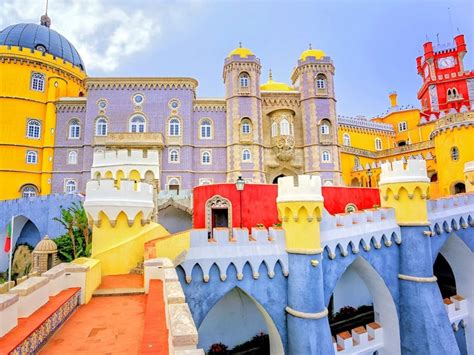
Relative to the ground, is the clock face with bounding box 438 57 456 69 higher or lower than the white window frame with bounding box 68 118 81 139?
higher

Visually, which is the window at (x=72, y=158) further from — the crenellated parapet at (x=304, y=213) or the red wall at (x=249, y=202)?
the crenellated parapet at (x=304, y=213)

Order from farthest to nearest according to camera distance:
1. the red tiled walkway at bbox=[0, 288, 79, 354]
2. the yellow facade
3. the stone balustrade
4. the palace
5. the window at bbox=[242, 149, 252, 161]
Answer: the window at bbox=[242, 149, 252, 161]
the palace
the yellow facade
the stone balustrade
the red tiled walkway at bbox=[0, 288, 79, 354]

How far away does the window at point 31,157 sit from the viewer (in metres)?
25.8

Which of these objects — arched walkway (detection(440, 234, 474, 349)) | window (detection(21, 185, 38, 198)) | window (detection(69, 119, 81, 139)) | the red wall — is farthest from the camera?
window (detection(69, 119, 81, 139))

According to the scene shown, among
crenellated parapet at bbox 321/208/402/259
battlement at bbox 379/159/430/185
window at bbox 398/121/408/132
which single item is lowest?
crenellated parapet at bbox 321/208/402/259

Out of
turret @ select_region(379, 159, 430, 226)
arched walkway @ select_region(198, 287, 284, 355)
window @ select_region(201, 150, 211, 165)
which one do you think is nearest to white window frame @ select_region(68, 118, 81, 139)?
window @ select_region(201, 150, 211, 165)

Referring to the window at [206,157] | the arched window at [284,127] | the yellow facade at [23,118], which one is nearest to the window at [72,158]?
the yellow facade at [23,118]

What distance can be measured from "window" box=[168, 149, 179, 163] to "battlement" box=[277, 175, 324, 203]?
19102 mm

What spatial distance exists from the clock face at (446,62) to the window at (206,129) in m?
35.5

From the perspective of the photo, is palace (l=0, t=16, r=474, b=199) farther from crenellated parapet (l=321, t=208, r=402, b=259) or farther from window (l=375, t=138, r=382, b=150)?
crenellated parapet (l=321, t=208, r=402, b=259)

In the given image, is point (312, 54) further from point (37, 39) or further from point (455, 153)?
point (37, 39)

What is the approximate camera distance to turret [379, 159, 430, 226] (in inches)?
439

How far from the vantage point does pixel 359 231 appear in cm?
1042

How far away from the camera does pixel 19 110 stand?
25.8m
